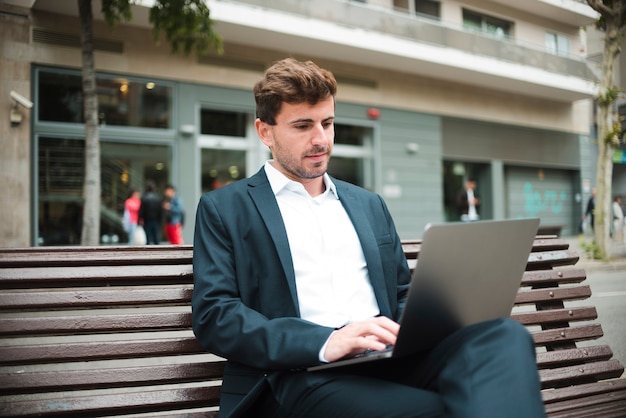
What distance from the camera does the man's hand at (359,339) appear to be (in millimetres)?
1820

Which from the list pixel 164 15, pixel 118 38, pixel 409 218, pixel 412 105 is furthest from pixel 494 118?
pixel 164 15

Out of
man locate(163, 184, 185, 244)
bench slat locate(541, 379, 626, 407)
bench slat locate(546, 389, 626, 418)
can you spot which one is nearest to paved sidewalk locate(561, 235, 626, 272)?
bench slat locate(541, 379, 626, 407)

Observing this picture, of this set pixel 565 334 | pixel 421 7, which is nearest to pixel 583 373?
pixel 565 334

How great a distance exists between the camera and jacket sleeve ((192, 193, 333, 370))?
1.87 meters

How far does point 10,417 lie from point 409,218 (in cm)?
1702

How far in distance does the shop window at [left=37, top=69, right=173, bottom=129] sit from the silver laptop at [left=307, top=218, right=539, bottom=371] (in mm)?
12853

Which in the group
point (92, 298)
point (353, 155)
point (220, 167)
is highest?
point (353, 155)

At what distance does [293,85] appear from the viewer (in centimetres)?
226

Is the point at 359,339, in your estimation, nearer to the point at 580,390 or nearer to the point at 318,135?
the point at 318,135

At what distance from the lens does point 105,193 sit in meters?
13.6

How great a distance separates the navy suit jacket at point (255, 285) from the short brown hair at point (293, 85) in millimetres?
304

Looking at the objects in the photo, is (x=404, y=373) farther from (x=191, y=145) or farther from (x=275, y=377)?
(x=191, y=145)

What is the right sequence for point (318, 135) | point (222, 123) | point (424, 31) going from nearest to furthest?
point (318, 135) < point (222, 123) < point (424, 31)

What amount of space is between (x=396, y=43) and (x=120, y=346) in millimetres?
15550
